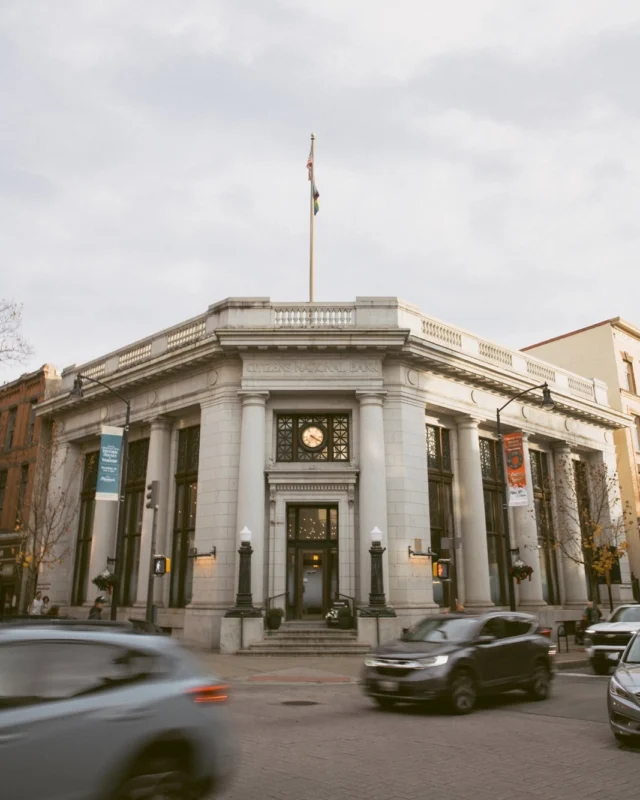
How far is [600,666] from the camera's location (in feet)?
59.8

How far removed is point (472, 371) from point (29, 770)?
26.6m

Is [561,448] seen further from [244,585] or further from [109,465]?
[109,465]

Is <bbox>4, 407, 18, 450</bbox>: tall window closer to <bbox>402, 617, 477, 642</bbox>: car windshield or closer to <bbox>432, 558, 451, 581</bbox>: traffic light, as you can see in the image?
<bbox>432, 558, 451, 581</bbox>: traffic light

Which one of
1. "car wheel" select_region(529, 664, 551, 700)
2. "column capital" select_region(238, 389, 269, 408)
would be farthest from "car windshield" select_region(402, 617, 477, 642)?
"column capital" select_region(238, 389, 269, 408)

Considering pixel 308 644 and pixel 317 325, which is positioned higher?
pixel 317 325

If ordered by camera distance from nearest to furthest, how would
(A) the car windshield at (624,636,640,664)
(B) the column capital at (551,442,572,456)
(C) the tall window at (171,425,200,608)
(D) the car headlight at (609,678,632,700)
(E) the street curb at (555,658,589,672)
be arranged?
(D) the car headlight at (609,678,632,700) → (A) the car windshield at (624,636,640,664) → (E) the street curb at (555,658,589,672) → (C) the tall window at (171,425,200,608) → (B) the column capital at (551,442,572,456)

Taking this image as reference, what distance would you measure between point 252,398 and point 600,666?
14859 mm

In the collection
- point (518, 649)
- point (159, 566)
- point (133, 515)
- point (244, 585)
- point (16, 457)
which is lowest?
point (518, 649)

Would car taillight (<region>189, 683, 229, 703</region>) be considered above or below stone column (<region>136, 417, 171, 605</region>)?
below

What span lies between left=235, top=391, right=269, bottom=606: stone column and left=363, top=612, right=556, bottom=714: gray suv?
11.0 metres

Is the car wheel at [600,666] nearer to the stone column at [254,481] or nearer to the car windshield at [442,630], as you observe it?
the car windshield at [442,630]

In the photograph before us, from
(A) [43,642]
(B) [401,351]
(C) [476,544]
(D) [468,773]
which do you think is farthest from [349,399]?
(A) [43,642]

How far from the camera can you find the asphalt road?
718 centimetres

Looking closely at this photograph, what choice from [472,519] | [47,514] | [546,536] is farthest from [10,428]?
[546,536]
